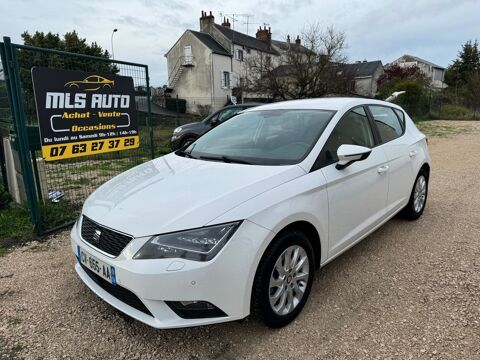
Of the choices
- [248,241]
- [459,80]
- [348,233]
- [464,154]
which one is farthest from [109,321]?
[459,80]

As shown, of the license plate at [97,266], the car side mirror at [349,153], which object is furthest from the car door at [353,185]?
the license plate at [97,266]

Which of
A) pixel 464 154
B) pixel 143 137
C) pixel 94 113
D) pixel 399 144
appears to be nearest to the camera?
pixel 399 144

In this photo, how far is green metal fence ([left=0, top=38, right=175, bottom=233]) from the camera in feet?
12.8

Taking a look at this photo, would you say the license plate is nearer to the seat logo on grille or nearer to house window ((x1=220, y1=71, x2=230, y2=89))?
the seat logo on grille

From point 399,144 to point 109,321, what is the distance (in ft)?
11.0

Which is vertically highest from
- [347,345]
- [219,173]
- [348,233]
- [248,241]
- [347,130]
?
[347,130]

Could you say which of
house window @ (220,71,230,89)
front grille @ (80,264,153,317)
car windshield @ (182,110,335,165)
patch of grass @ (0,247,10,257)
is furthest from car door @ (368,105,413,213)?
house window @ (220,71,230,89)

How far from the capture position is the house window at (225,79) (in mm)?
34588

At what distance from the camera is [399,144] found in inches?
159

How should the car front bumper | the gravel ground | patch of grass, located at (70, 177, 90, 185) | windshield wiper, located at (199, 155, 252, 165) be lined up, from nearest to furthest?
the car front bumper
the gravel ground
windshield wiper, located at (199, 155, 252, 165)
patch of grass, located at (70, 177, 90, 185)

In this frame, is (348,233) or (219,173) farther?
(348,233)

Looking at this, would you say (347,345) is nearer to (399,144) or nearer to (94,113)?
(399,144)

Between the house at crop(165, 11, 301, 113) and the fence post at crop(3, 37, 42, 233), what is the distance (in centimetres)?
2797

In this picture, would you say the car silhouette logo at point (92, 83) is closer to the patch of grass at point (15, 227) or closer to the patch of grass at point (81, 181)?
the patch of grass at point (15, 227)
